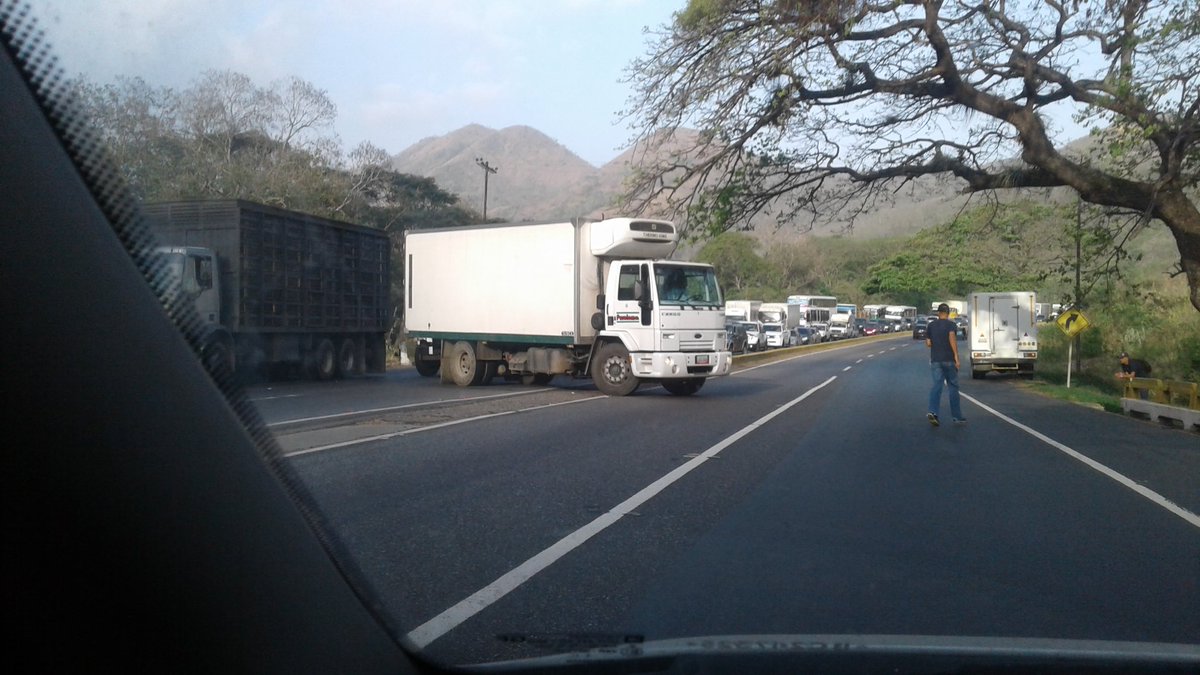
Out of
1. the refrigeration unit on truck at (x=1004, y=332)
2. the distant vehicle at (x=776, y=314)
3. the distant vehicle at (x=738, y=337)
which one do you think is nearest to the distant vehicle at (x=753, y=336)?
the distant vehicle at (x=738, y=337)

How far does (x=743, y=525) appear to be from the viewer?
7816 mm

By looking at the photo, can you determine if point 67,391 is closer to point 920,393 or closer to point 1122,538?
point 1122,538

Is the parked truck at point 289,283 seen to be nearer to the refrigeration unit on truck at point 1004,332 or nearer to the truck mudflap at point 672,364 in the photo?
the truck mudflap at point 672,364

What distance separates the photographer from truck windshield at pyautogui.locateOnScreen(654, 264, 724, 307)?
19328 millimetres

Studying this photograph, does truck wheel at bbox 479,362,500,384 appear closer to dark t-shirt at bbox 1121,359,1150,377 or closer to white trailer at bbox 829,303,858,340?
dark t-shirt at bbox 1121,359,1150,377

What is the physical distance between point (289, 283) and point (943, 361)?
10.6 m

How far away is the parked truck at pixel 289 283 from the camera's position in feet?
10.8

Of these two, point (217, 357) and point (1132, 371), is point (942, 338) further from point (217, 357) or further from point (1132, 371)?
point (217, 357)

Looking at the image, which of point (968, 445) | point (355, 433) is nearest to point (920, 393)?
point (968, 445)

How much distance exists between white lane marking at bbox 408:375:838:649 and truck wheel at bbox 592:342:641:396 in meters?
8.72

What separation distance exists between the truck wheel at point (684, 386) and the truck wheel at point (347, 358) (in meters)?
6.72

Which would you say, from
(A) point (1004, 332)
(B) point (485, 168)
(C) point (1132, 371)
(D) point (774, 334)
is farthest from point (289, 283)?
(D) point (774, 334)

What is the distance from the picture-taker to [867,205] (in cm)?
1831

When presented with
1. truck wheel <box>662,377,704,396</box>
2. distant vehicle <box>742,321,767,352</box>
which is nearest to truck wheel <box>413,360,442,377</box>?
truck wheel <box>662,377,704,396</box>
